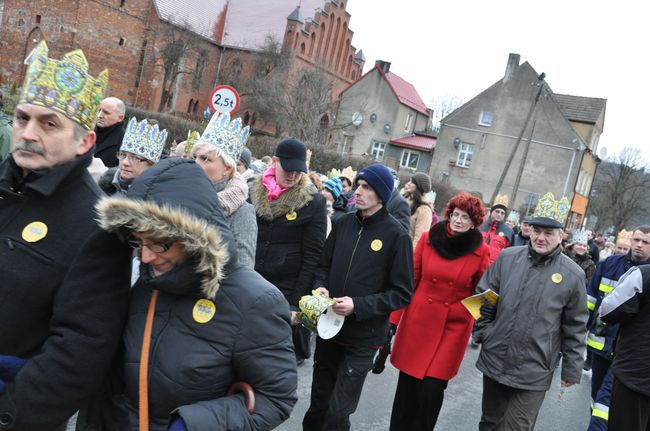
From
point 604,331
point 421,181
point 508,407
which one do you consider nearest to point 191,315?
point 508,407

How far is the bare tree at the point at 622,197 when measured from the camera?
60781mm

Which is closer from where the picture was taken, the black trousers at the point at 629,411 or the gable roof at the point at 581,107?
the black trousers at the point at 629,411

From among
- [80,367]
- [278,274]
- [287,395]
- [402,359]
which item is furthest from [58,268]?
[402,359]

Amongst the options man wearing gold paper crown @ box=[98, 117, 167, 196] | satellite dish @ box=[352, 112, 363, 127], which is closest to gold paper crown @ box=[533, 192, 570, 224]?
man wearing gold paper crown @ box=[98, 117, 167, 196]

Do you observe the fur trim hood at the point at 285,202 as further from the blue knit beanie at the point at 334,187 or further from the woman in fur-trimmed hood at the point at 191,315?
the blue knit beanie at the point at 334,187

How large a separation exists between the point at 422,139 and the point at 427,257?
52.0 metres

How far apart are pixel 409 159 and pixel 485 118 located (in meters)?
8.95

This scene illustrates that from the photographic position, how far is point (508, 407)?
187 inches

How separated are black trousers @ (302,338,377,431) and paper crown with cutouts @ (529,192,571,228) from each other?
174 cm

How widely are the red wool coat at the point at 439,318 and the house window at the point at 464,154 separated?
44.8 meters

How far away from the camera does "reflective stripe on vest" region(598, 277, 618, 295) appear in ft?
22.7

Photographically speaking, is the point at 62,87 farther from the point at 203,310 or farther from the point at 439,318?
the point at 439,318

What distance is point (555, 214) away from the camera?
5.06m

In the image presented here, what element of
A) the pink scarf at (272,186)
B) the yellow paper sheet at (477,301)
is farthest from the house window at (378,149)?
the yellow paper sheet at (477,301)
